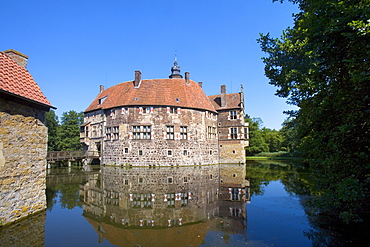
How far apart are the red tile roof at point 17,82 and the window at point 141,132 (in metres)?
16.7

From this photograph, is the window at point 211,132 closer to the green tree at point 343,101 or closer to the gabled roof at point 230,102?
the gabled roof at point 230,102

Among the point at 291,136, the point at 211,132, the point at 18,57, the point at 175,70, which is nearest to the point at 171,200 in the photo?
the point at 18,57

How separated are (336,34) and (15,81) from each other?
955 cm

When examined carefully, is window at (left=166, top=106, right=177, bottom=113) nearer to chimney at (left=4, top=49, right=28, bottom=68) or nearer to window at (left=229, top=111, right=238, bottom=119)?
window at (left=229, top=111, right=238, bottom=119)

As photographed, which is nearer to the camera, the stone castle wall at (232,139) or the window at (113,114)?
the window at (113,114)

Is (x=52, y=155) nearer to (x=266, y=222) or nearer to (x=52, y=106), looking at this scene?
(x=52, y=106)

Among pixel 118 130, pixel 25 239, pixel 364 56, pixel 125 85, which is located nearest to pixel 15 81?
pixel 25 239

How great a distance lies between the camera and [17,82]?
781 cm

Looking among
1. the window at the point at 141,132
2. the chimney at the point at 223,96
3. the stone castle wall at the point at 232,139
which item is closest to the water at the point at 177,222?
the window at the point at 141,132

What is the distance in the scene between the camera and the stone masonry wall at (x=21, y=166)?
22.3 ft

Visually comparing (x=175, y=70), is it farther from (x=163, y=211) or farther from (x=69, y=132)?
(x=163, y=211)

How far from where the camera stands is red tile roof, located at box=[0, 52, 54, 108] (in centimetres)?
720

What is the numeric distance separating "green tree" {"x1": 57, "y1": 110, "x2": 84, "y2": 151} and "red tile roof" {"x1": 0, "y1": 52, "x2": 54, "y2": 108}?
37.7 m

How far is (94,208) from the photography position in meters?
8.92
